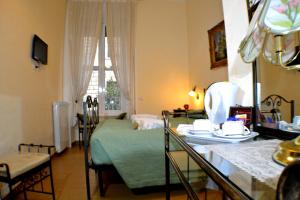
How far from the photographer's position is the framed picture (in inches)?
131

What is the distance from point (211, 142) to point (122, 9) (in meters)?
4.41

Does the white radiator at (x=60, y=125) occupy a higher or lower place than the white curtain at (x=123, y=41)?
lower

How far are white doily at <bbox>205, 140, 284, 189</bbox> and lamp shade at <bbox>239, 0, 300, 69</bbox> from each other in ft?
1.13

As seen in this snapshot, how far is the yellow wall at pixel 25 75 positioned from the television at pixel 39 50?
63 millimetres

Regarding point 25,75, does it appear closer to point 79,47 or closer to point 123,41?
point 79,47

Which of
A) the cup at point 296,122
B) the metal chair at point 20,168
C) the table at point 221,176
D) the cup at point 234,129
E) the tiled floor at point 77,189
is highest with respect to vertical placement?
the cup at point 296,122

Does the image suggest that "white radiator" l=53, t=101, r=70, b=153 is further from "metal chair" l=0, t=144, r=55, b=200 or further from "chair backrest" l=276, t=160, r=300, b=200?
"chair backrest" l=276, t=160, r=300, b=200

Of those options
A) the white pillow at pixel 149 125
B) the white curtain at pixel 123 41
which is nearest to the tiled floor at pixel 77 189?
the white pillow at pixel 149 125

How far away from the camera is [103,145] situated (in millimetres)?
2051

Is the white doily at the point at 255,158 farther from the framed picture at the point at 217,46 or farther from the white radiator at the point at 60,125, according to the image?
the white radiator at the point at 60,125

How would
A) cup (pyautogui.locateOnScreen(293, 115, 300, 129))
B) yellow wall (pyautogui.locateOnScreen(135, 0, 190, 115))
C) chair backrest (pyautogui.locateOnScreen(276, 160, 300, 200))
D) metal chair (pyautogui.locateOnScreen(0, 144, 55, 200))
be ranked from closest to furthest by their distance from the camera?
1. chair backrest (pyautogui.locateOnScreen(276, 160, 300, 200))
2. cup (pyautogui.locateOnScreen(293, 115, 300, 129))
3. metal chair (pyautogui.locateOnScreen(0, 144, 55, 200))
4. yellow wall (pyautogui.locateOnScreen(135, 0, 190, 115))

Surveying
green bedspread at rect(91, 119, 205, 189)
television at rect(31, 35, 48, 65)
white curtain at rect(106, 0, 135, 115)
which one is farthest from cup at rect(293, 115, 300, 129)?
white curtain at rect(106, 0, 135, 115)

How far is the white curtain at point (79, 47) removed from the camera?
4488mm

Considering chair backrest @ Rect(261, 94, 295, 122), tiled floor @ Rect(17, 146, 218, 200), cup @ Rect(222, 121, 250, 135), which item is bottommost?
tiled floor @ Rect(17, 146, 218, 200)
